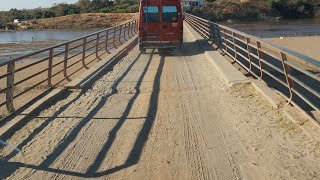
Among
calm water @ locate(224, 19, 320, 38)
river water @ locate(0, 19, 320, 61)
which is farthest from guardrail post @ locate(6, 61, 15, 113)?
calm water @ locate(224, 19, 320, 38)

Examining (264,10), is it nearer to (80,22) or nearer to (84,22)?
(84,22)

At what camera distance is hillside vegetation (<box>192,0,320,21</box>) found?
365 ft

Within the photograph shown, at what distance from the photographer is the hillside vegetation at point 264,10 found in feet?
Answer: 365

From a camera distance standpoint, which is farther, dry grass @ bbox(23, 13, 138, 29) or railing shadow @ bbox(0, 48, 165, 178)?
dry grass @ bbox(23, 13, 138, 29)

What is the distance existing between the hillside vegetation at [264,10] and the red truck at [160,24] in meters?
89.2

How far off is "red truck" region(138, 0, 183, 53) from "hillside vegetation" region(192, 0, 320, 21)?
89155 millimetres

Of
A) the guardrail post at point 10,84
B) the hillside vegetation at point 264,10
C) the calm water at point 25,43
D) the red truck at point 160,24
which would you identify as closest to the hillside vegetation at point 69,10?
the hillside vegetation at point 264,10

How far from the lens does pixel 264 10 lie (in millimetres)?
113938

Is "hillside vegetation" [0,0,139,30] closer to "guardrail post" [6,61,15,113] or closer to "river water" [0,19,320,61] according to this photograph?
"river water" [0,19,320,61]

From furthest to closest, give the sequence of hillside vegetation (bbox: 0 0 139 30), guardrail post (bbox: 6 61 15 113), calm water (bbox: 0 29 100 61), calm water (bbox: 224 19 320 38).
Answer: hillside vegetation (bbox: 0 0 139 30) → calm water (bbox: 224 19 320 38) → calm water (bbox: 0 29 100 61) → guardrail post (bbox: 6 61 15 113)

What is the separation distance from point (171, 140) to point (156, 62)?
34.5ft

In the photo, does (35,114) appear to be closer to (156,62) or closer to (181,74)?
(181,74)

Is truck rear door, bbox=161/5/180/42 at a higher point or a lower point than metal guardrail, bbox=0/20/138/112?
higher

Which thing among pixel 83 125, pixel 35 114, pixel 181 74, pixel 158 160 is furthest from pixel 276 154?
pixel 181 74
